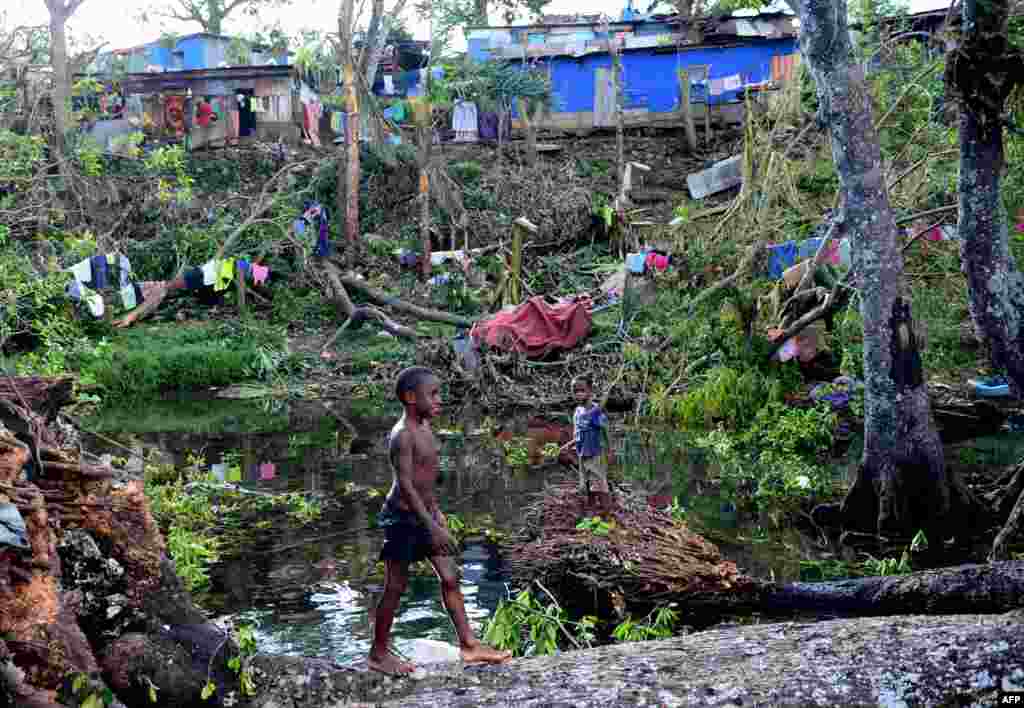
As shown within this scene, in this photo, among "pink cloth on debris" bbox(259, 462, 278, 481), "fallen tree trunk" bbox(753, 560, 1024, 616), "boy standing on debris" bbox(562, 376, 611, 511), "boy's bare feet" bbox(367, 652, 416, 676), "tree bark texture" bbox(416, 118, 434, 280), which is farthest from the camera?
"tree bark texture" bbox(416, 118, 434, 280)

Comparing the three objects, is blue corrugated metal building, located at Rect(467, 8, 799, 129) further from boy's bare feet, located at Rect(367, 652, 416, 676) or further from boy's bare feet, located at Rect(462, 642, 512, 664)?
boy's bare feet, located at Rect(367, 652, 416, 676)

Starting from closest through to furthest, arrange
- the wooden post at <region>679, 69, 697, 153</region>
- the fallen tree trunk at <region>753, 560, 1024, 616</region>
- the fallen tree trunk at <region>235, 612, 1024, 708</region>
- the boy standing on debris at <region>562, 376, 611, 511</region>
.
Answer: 1. the fallen tree trunk at <region>235, 612, 1024, 708</region>
2. the fallen tree trunk at <region>753, 560, 1024, 616</region>
3. the boy standing on debris at <region>562, 376, 611, 511</region>
4. the wooden post at <region>679, 69, 697, 153</region>

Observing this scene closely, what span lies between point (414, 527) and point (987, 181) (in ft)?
19.6

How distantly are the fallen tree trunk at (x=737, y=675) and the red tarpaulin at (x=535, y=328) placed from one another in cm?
1502

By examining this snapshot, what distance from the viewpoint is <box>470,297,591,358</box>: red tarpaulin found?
20.7 m

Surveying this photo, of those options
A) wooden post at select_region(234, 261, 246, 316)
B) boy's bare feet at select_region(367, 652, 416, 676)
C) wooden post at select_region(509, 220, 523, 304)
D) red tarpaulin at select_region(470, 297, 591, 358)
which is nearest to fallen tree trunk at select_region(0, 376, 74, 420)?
boy's bare feet at select_region(367, 652, 416, 676)

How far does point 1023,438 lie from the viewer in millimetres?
15656

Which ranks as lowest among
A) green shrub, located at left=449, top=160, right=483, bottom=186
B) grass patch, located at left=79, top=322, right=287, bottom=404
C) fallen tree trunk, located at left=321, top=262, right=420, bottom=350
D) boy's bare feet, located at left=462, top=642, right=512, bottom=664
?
grass patch, located at left=79, top=322, right=287, bottom=404

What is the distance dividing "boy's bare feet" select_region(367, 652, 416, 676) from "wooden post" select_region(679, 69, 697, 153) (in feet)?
97.6

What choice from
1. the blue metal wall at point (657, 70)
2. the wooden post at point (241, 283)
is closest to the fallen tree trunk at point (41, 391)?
the wooden post at point (241, 283)

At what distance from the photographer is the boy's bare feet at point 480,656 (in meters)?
5.67

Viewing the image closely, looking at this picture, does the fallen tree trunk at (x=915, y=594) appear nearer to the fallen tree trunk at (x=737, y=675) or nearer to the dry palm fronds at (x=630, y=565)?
the dry palm fronds at (x=630, y=565)

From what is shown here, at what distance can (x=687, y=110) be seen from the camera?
3375 centimetres

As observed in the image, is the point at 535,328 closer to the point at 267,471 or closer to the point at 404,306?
the point at 404,306
